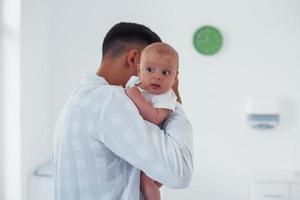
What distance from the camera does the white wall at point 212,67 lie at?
10.5ft

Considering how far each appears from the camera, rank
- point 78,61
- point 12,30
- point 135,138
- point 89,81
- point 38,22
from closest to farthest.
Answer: point 135,138
point 89,81
point 12,30
point 38,22
point 78,61

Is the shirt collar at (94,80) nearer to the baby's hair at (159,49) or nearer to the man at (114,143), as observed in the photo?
the man at (114,143)

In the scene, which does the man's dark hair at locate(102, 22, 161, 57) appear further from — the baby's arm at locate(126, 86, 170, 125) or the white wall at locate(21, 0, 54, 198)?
the white wall at locate(21, 0, 54, 198)

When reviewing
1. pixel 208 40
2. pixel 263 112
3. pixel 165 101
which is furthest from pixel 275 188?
pixel 165 101

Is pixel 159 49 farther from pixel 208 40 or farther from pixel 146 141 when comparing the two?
pixel 208 40

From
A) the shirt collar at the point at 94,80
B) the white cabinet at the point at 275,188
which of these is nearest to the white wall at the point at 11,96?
the white cabinet at the point at 275,188

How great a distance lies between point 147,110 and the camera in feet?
3.50

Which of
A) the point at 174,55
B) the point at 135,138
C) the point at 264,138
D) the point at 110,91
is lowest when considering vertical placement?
the point at 264,138

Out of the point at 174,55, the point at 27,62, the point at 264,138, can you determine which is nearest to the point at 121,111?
the point at 174,55

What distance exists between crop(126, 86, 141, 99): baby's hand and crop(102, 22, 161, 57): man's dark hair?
0.15 metres

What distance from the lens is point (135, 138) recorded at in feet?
3.23

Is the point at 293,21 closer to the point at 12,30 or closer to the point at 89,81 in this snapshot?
the point at 12,30

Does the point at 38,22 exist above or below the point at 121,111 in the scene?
above

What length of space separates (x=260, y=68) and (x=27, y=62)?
6.36 feet
